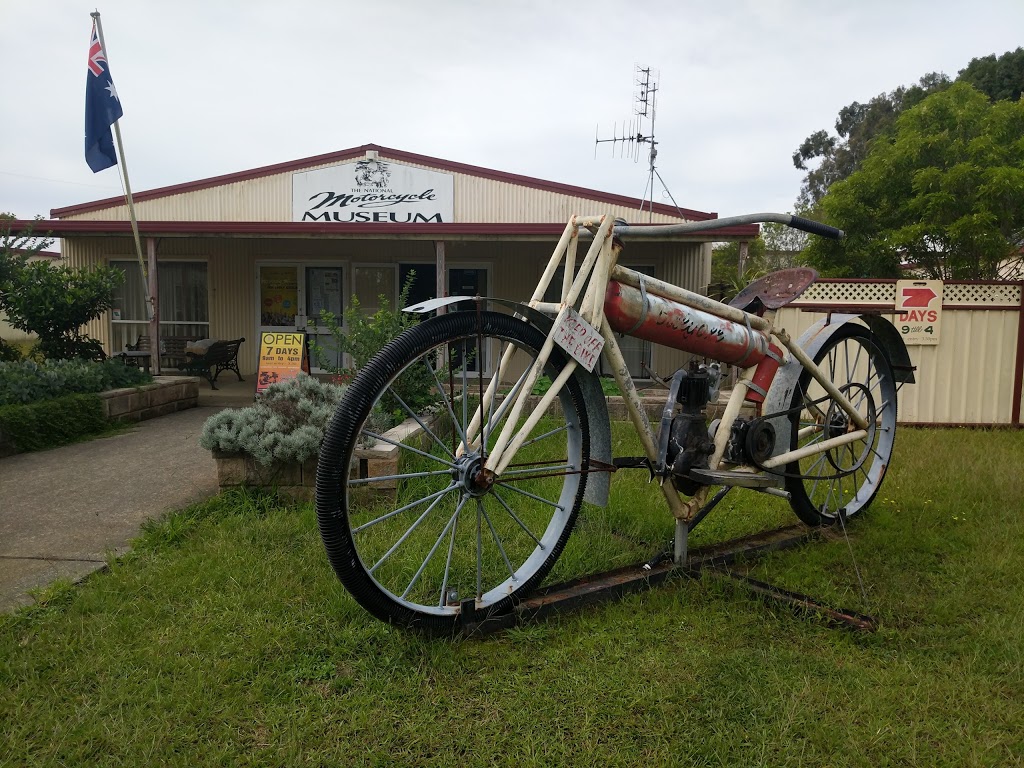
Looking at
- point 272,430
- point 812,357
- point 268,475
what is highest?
point 812,357

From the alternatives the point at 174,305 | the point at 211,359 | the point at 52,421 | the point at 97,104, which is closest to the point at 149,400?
the point at 52,421

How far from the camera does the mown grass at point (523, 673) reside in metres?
1.89

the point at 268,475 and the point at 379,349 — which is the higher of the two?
the point at 379,349

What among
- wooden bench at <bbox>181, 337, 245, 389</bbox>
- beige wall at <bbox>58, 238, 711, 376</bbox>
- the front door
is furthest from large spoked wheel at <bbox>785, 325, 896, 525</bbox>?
the front door

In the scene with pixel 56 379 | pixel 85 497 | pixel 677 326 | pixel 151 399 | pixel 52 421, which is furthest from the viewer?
pixel 151 399

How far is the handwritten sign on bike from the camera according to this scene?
2.46 m

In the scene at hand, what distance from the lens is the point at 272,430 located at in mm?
4070

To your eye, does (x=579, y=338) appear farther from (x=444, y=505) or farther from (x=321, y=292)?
(x=321, y=292)

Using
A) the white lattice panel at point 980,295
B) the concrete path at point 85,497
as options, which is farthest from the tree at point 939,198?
the concrete path at point 85,497

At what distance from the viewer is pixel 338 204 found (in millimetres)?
12812

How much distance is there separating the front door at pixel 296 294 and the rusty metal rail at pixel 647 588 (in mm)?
10308

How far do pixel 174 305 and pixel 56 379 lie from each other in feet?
22.1

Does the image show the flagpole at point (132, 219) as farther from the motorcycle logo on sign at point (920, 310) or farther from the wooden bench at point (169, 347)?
the motorcycle logo on sign at point (920, 310)

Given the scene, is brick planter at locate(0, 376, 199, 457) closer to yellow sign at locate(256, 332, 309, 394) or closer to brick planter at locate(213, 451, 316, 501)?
yellow sign at locate(256, 332, 309, 394)
